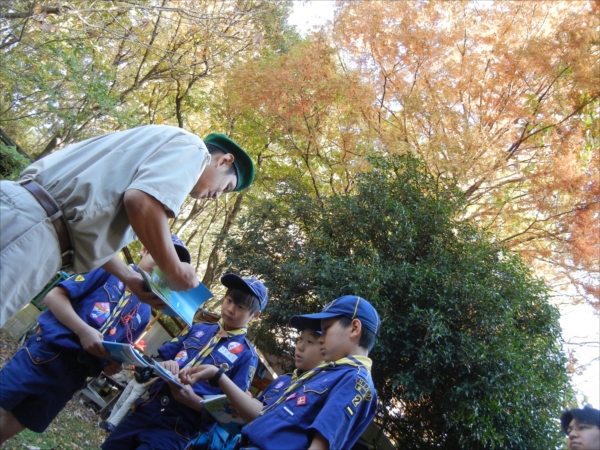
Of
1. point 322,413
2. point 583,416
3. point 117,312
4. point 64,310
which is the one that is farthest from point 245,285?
point 583,416

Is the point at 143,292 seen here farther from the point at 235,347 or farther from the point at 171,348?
the point at 171,348

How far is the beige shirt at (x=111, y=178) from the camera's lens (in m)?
1.56

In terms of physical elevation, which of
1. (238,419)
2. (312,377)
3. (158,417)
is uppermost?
(312,377)

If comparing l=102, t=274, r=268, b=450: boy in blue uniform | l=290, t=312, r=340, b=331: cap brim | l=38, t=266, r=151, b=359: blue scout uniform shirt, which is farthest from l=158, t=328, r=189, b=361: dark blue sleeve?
l=290, t=312, r=340, b=331: cap brim

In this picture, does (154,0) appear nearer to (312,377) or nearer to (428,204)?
(428,204)

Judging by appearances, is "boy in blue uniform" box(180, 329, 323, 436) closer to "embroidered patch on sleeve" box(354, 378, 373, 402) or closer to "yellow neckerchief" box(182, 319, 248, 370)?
"yellow neckerchief" box(182, 319, 248, 370)

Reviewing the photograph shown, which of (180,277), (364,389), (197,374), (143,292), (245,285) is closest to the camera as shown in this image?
(180,277)

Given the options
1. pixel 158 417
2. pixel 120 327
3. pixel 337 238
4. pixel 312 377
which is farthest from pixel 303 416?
pixel 337 238

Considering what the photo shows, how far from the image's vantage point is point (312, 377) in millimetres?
2203

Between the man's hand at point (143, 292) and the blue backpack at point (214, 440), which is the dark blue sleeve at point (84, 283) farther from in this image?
the blue backpack at point (214, 440)

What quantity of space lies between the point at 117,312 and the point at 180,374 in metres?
0.57

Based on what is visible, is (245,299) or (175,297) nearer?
(175,297)

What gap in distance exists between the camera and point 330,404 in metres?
1.93

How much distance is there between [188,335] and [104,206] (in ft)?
6.11
